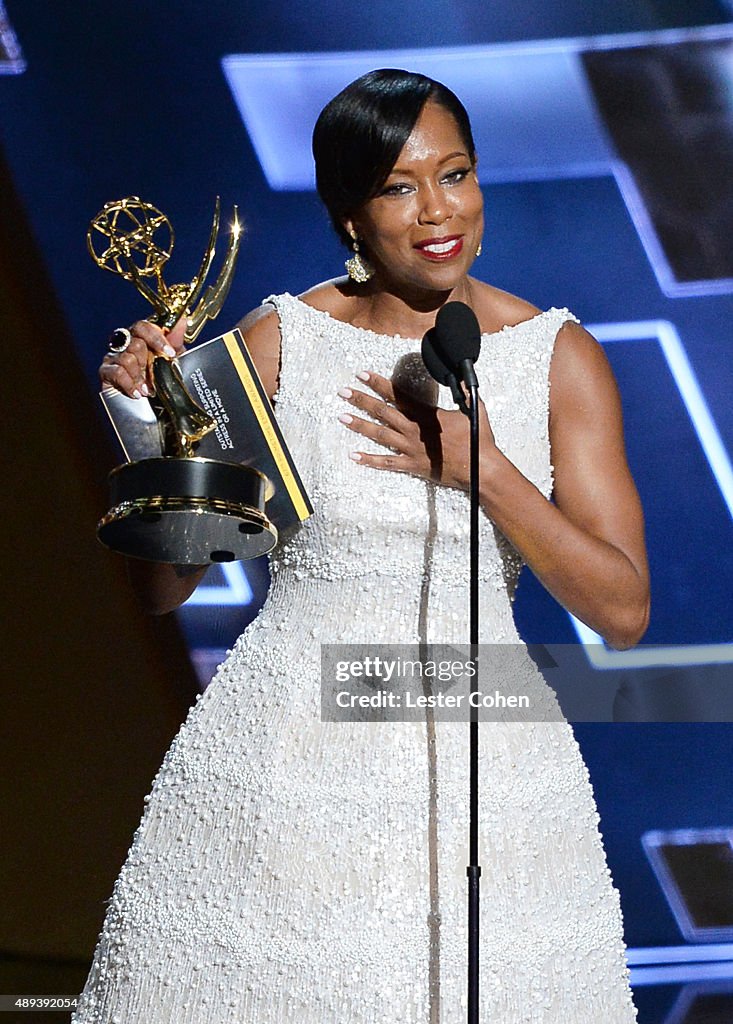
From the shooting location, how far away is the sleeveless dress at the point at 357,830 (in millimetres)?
1331

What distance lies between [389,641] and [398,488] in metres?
0.16

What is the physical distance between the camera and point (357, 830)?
1.38m

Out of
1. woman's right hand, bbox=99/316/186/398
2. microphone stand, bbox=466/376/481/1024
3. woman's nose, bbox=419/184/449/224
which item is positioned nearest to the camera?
microphone stand, bbox=466/376/481/1024

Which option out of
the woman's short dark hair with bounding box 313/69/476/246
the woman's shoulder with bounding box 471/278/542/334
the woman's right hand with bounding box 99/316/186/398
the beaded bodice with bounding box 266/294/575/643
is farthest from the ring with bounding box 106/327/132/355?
the woman's shoulder with bounding box 471/278/542/334

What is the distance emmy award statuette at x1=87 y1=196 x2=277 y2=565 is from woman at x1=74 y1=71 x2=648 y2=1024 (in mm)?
37

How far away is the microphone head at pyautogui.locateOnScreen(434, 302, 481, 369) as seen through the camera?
1.28 metres

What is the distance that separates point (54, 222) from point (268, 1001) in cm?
206

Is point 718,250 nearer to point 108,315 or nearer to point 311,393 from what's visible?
point 108,315

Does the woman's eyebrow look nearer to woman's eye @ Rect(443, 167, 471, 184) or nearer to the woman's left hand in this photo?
woman's eye @ Rect(443, 167, 471, 184)

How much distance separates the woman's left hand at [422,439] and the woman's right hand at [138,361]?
0.22 metres

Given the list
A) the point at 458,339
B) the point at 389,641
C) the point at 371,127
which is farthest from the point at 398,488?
the point at 371,127

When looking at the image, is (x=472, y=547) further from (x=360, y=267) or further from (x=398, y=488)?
(x=360, y=267)

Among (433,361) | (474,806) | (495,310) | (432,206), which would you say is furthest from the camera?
(495,310)

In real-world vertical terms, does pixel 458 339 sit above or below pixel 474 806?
above
